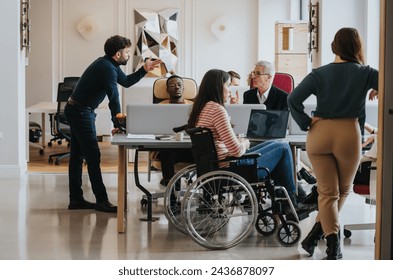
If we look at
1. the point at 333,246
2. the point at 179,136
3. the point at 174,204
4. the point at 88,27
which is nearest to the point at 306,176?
the point at 174,204

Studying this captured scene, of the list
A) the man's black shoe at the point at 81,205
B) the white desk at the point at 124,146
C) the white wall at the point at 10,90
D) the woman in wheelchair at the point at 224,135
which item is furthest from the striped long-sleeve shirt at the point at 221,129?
the white wall at the point at 10,90

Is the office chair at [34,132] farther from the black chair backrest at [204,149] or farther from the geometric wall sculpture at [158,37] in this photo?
the black chair backrest at [204,149]

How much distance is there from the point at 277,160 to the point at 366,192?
0.59 metres

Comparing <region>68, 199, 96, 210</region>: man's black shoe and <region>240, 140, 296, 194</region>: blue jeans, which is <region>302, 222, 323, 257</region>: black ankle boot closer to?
<region>240, 140, 296, 194</region>: blue jeans

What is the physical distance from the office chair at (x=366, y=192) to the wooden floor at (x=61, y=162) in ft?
13.5

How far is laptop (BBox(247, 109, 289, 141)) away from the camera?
233 inches

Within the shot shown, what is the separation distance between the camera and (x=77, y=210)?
6.72 metres

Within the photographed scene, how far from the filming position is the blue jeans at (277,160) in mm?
5465

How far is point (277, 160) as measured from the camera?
5535mm

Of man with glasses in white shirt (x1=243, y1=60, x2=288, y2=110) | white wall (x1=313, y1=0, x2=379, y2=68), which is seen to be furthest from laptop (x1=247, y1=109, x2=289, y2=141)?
white wall (x1=313, y1=0, x2=379, y2=68)

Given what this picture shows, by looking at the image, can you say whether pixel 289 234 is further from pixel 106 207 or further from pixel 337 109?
pixel 106 207

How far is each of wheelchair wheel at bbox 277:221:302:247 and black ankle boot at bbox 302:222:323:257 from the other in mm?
274

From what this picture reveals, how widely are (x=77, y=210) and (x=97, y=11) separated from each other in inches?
299

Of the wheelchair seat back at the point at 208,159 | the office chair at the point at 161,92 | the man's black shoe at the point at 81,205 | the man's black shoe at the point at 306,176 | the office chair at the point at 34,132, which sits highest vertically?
the office chair at the point at 161,92
